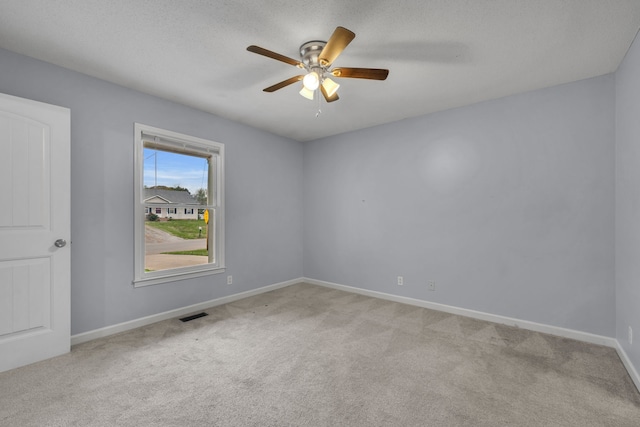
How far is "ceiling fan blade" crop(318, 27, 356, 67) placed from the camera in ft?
5.66

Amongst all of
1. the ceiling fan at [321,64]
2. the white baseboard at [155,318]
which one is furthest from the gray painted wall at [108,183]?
the ceiling fan at [321,64]

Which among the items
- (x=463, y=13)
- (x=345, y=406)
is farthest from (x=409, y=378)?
(x=463, y=13)

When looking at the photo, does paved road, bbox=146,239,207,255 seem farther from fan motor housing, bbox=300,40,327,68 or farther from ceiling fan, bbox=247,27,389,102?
fan motor housing, bbox=300,40,327,68

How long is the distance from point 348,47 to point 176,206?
2.68 m

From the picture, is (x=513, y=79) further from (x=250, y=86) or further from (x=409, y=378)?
(x=409, y=378)

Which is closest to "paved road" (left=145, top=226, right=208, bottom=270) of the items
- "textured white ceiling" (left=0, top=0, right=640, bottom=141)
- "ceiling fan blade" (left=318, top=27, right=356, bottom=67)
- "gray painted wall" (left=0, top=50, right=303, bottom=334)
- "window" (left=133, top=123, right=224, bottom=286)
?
"window" (left=133, top=123, right=224, bottom=286)

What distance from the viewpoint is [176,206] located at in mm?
3535

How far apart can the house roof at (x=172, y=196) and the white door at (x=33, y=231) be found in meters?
0.82

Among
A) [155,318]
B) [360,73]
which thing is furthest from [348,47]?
[155,318]

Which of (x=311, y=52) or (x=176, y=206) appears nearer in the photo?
(x=311, y=52)

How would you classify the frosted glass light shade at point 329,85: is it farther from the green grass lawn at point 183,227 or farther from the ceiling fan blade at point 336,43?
the green grass lawn at point 183,227

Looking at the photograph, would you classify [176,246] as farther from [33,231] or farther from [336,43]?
[336,43]

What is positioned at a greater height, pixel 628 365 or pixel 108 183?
pixel 108 183

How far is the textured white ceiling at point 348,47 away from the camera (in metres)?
1.88
